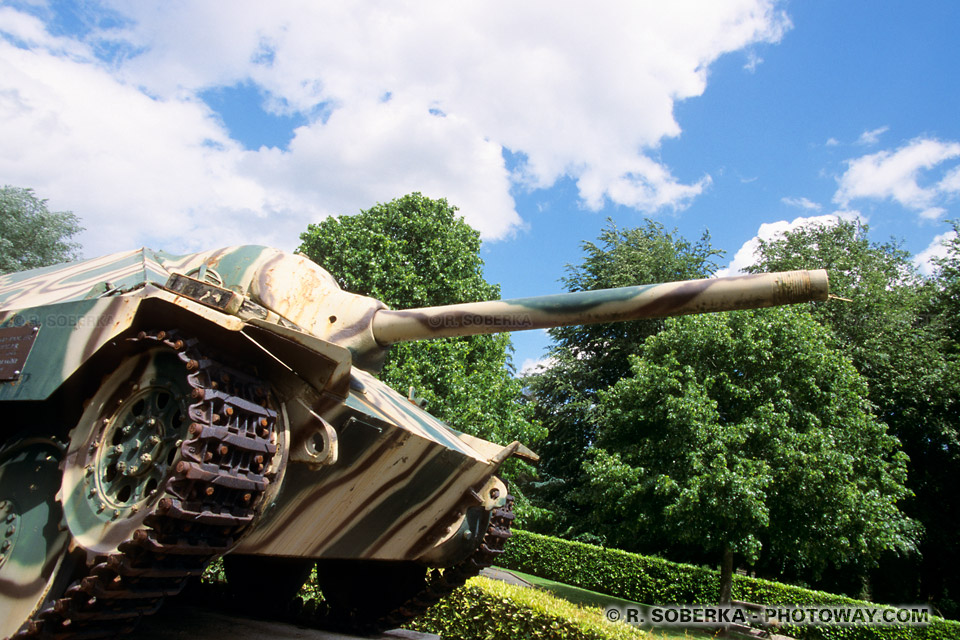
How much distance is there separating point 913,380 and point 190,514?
22873 mm

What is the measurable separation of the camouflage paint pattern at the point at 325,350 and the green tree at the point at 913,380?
1816cm

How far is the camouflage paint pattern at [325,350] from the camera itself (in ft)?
13.3

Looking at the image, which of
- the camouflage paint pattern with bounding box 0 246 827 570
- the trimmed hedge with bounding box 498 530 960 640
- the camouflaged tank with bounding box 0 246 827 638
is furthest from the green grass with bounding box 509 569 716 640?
the camouflaged tank with bounding box 0 246 827 638

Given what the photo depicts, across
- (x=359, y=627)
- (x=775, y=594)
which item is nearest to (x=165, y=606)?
(x=359, y=627)

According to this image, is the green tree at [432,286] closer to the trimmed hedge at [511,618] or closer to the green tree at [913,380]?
the trimmed hedge at [511,618]

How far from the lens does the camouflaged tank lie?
361cm

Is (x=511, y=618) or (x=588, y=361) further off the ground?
(x=588, y=361)

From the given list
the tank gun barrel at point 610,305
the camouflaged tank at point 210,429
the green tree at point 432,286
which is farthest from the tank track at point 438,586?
the green tree at point 432,286

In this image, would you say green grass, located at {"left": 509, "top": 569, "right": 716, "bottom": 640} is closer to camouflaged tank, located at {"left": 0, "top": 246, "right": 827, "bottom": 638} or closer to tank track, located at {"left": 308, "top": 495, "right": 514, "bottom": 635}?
tank track, located at {"left": 308, "top": 495, "right": 514, "bottom": 635}

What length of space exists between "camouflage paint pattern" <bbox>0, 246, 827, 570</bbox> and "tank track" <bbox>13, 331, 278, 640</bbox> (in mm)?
240

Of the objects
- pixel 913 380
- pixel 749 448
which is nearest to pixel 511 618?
pixel 749 448

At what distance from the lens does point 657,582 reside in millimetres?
17000

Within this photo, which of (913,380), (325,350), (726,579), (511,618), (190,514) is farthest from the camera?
(913,380)

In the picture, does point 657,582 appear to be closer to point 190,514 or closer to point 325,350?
point 325,350
